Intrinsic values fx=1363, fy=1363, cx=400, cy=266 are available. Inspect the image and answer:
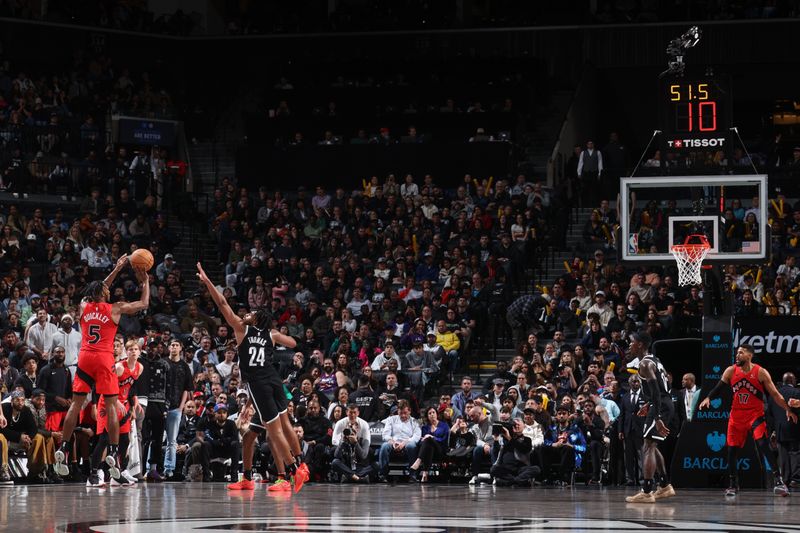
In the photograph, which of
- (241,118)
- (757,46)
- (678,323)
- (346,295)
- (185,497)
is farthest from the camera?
(241,118)

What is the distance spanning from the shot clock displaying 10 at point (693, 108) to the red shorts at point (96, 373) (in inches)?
354

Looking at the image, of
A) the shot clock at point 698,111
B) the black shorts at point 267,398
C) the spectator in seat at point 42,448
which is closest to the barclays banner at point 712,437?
the shot clock at point 698,111

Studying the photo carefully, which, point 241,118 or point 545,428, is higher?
point 241,118

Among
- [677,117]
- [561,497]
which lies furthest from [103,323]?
[677,117]

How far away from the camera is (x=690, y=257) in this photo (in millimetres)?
19469

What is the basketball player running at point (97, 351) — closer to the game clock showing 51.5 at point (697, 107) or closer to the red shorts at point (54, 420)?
the red shorts at point (54, 420)

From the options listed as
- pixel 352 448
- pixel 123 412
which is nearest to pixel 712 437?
pixel 352 448

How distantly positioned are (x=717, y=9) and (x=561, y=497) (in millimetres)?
21946

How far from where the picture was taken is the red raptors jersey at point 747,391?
56.0 ft

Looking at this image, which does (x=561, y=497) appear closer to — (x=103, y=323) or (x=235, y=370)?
(x=103, y=323)

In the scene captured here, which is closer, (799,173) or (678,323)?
(678,323)

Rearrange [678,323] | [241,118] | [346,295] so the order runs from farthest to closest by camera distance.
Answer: [241,118] → [346,295] → [678,323]

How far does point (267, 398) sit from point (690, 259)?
706 cm

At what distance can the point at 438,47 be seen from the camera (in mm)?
37062
